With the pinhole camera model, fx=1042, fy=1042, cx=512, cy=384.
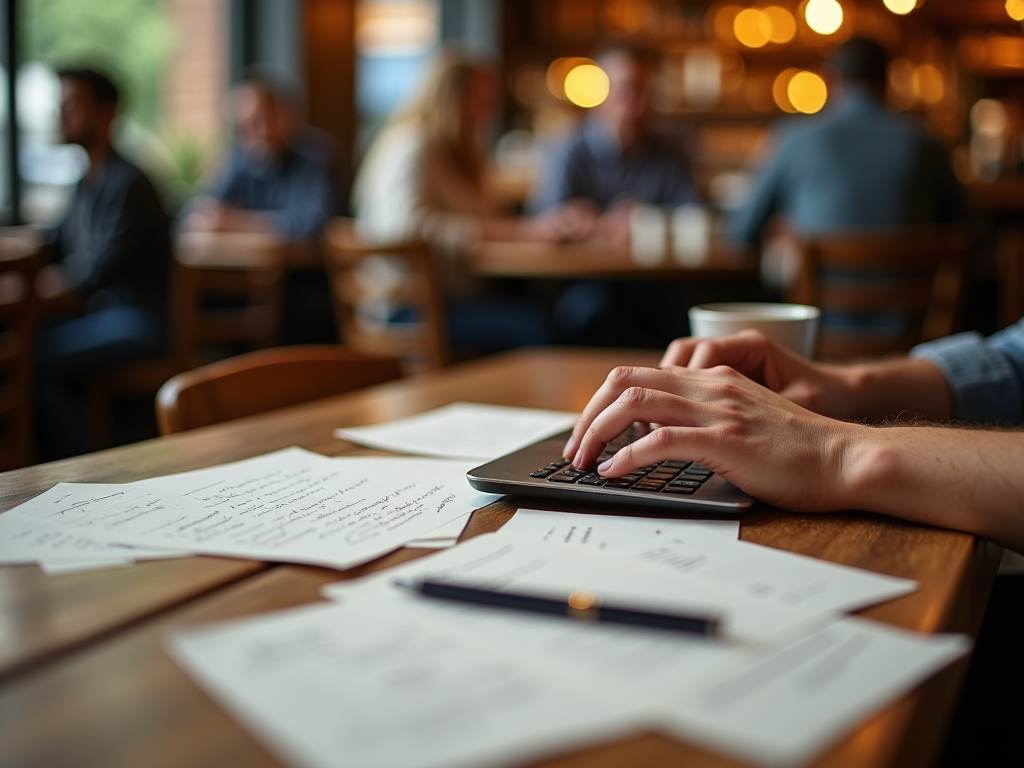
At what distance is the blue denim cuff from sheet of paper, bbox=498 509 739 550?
45 centimetres

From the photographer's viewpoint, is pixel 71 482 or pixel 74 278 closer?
pixel 71 482

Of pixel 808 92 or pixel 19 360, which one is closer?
pixel 19 360

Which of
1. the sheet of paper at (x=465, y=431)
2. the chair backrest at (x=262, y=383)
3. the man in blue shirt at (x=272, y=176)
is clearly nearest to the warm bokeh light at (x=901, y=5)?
the man in blue shirt at (x=272, y=176)

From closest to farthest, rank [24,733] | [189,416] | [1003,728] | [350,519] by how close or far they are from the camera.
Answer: [24,733], [350,519], [1003,728], [189,416]

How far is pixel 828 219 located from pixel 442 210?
1.32 meters

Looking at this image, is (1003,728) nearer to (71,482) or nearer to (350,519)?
(350,519)

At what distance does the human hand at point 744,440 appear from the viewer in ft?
2.33

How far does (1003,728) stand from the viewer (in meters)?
1.03

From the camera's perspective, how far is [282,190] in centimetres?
481

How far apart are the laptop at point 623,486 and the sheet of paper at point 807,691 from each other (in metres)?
0.20

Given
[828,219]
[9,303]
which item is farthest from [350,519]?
[828,219]

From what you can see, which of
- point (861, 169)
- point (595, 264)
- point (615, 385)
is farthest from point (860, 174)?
point (615, 385)

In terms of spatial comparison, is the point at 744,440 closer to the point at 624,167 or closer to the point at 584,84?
the point at 624,167

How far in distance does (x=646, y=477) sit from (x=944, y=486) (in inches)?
8.0
